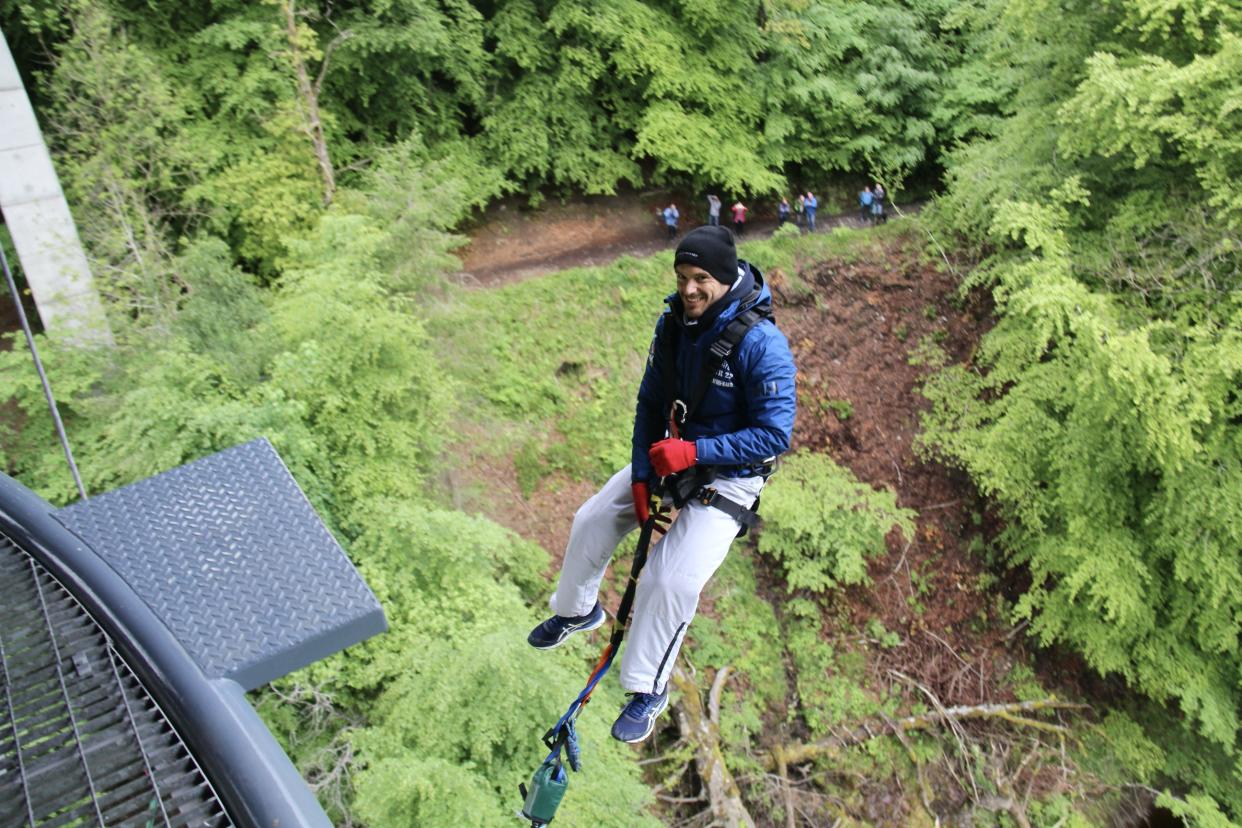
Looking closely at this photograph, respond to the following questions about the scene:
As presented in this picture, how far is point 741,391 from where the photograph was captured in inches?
131

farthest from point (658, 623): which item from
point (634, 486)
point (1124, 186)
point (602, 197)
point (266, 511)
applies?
point (602, 197)

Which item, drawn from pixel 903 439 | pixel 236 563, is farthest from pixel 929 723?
pixel 236 563

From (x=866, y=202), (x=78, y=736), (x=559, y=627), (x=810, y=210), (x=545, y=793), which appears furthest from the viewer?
(x=866, y=202)

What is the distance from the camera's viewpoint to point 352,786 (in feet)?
22.0

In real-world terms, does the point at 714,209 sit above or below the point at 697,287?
below

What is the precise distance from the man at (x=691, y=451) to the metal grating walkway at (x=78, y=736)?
1838 mm

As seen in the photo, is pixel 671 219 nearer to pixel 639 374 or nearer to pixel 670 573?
pixel 639 374

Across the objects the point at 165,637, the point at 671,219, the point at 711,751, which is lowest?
the point at 711,751

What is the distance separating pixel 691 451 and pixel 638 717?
1321 mm

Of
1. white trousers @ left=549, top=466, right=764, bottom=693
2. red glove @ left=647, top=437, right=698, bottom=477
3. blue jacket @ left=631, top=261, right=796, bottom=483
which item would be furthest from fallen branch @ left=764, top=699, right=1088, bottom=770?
red glove @ left=647, top=437, right=698, bottom=477

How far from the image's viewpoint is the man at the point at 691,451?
10.4ft

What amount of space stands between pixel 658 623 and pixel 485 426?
9.27 metres

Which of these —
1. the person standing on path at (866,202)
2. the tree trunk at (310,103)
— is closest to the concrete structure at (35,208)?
the tree trunk at (310,103)

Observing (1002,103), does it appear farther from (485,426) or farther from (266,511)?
(266,511)
